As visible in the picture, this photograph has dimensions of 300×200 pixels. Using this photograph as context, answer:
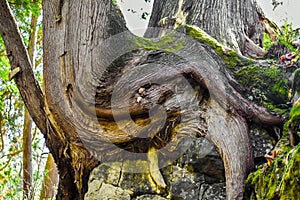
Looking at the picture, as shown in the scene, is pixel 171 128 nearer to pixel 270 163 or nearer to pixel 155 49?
pixel 155 49

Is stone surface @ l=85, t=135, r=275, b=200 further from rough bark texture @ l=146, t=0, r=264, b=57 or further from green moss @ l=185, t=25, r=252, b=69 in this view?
rough bark texture @ l=146, t=0, r=264, b=57

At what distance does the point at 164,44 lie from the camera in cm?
310

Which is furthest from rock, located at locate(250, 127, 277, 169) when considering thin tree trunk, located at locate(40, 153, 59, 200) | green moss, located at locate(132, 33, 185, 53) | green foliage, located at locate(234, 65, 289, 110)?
thin tree trunk, located at locate(40, 153, 59, 200)

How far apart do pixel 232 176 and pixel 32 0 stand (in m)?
4.90

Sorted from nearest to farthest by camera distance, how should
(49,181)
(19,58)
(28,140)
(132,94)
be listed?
(132,94), (19,58), (28,140), (49,181)

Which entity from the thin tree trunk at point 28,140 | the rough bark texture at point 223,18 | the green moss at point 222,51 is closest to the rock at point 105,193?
the green moss at point 222,51

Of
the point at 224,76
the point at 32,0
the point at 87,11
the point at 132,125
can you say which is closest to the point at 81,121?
the point at 132,125

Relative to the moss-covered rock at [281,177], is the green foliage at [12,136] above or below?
above

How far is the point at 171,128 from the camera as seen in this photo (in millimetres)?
3070

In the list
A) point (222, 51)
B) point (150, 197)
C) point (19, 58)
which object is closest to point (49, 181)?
point (19, 58)

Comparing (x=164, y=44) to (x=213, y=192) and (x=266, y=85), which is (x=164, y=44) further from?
(x=213, y=192)

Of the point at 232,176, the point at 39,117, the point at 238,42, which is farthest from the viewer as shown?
the point at 238,42

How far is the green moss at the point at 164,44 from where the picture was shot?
301cm

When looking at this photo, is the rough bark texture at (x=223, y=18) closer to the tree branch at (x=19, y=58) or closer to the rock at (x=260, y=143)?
the rock at (x=260, y=143)
